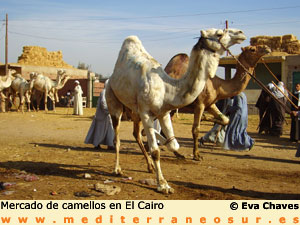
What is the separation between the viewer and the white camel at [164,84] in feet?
17.2

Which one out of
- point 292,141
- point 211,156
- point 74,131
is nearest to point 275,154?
point 211,156

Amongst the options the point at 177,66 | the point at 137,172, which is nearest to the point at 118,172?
the point at 137,172

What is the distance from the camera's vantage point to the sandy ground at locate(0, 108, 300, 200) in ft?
17.4

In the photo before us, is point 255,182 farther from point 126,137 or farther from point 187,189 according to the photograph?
point 126,137

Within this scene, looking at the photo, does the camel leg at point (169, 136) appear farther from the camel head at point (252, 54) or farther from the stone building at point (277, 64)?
the stone building at point (277, 64)

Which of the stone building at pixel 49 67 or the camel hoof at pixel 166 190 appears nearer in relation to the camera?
the camel hoof at pixel 166 190

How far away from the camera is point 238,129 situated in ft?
32.3

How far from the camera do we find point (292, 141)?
1191 centimetres

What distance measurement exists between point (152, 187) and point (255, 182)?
1.75 m

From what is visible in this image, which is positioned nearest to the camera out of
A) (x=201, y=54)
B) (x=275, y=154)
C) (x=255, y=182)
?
(x=201, y=54)

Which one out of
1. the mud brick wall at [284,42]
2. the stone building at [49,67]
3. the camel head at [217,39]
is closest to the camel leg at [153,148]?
the camel head at [217,39]

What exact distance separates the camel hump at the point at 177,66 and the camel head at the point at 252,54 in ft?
4.32

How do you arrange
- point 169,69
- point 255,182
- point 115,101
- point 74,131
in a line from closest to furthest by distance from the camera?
1. point 255,182
2. point 115,101
3. point 169,69
4. point 74,131

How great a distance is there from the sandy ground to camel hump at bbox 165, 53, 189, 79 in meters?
1.94
